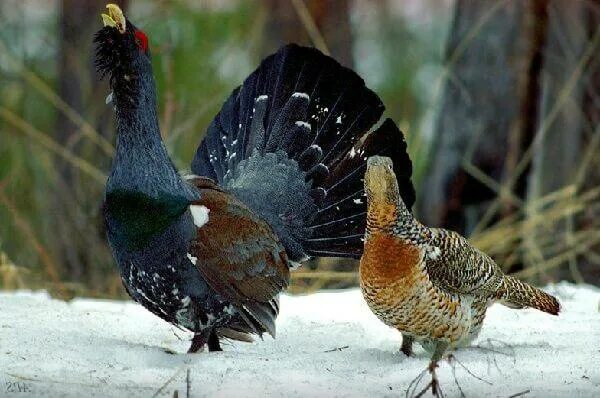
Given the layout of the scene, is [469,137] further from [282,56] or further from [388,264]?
[388,264]

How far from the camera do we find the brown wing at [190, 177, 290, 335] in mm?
3549

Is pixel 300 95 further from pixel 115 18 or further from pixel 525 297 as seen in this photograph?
pixel 525 297

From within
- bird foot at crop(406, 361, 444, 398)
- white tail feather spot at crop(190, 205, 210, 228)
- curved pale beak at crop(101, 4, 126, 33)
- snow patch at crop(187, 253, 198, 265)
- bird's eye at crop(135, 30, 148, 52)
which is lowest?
bird foot at crop(406, 361, 444, 398)

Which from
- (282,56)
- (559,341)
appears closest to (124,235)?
(282,56)

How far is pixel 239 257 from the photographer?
3666mm

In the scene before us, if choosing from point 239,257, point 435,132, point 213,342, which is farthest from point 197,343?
point 435,132

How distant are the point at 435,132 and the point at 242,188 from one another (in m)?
2.49

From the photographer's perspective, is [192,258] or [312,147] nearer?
[192,258]

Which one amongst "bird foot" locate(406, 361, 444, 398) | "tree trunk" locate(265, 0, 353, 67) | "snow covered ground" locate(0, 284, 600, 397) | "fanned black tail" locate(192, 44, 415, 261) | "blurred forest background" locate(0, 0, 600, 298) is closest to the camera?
"bird foot" locate(406, 361, 444, 398)

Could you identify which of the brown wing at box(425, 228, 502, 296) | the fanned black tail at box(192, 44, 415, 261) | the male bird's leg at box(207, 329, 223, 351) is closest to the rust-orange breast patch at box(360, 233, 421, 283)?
the brown wing at box(425, 228, 502, 296)

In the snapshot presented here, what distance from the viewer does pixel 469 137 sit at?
6098mm

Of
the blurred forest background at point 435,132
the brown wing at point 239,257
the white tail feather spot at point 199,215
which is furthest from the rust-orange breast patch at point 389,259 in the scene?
the blurred forest background at point 435,132

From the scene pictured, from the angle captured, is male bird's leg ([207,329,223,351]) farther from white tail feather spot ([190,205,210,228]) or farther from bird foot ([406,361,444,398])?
bird foot ([406,361,444,398])

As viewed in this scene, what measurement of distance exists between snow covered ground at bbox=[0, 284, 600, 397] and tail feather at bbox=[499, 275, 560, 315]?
0.14m
